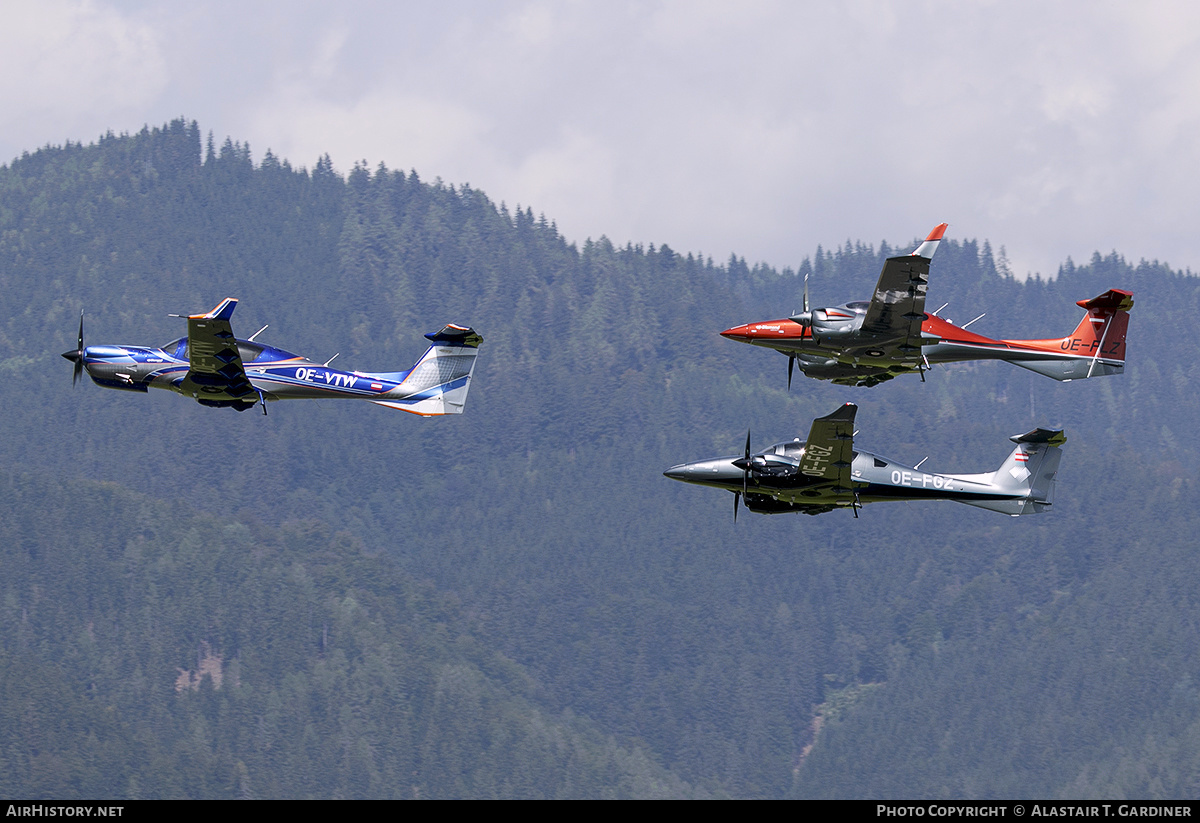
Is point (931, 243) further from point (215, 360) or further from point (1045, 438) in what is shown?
point (215, 360)

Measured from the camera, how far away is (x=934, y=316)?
7481 cm

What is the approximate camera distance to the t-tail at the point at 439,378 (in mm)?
85438

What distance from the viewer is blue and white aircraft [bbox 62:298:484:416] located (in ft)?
255

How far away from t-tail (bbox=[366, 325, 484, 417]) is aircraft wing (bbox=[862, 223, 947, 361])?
21.0 m

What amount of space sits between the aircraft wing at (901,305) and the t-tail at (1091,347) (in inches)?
285

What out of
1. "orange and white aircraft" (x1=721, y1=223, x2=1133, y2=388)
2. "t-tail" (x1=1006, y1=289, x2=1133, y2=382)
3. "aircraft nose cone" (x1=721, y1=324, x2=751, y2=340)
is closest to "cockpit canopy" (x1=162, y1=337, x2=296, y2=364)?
"aircraft nose cone" (x1=721, y1=324, x2=751, y2=340)

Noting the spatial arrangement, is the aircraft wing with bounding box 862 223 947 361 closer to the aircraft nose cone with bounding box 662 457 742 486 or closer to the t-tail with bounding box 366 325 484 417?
the aircraft nose cone with bounding box 662 457 742 486

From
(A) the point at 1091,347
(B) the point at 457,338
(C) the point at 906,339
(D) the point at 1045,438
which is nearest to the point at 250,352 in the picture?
(B) the point at 457,338

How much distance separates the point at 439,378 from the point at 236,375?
11.9 metres

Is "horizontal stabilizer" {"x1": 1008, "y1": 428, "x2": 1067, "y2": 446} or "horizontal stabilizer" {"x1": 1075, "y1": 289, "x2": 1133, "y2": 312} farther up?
"horizontal stabilizer" {"x1": 1075, "y1": 289, "x2": 1133, "y2": 312}

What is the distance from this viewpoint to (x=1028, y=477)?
83188mm
